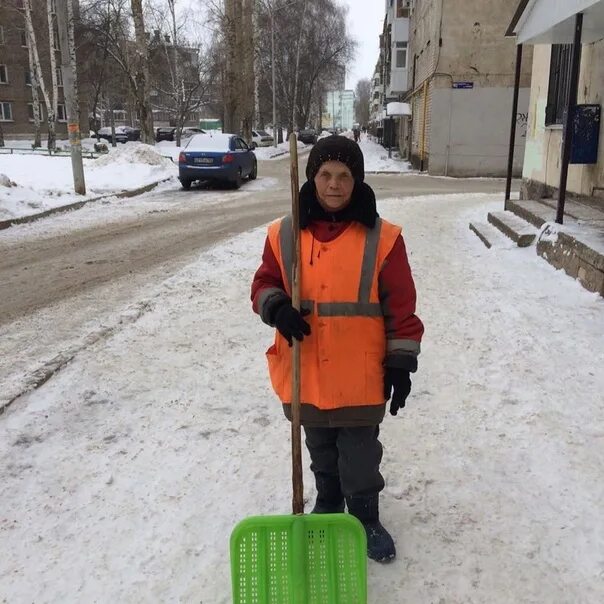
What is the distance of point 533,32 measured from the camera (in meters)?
8.12

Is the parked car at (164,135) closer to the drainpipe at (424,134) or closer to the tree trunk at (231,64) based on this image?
the tree trunk at (231,64)

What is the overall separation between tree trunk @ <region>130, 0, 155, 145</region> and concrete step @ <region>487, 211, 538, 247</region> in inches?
599

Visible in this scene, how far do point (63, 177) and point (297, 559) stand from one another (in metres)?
15.5

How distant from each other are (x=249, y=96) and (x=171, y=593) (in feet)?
101

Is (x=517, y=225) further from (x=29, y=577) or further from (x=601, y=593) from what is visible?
(x=29, y=577)

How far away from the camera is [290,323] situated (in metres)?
2.01

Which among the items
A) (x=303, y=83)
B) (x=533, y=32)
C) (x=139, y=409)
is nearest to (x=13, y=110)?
(x=303, y=83)

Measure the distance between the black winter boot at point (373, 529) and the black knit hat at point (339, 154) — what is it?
1217mm

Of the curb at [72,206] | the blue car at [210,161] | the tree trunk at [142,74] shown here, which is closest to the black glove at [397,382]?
the curb at [72,206]

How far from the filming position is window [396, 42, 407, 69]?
104 feet

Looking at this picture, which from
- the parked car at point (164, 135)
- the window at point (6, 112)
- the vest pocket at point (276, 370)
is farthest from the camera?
the parked car at point (164, 135)

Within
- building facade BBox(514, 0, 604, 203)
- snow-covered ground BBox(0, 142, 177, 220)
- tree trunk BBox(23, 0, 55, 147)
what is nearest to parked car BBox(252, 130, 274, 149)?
tree trunk BBox(23, 0, 55, 147)

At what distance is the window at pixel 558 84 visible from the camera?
966 cm

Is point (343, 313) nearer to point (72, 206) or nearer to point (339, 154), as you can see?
point (339, 154)
